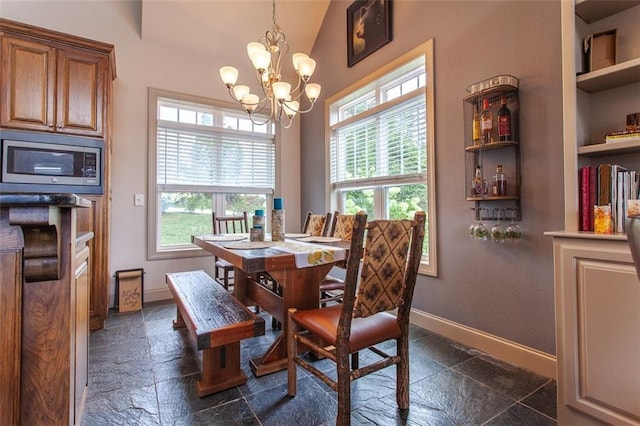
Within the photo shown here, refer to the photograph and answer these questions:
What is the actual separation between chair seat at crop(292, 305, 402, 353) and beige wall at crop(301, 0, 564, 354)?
1.00 m

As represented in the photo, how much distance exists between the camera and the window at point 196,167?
345 centimetres

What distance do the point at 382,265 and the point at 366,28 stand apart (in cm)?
290

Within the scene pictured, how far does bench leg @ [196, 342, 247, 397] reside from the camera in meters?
1.68

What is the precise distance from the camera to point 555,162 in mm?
1783

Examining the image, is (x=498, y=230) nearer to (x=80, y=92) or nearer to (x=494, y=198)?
(x=494, y=198)

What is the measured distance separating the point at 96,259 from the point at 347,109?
10.0 feet

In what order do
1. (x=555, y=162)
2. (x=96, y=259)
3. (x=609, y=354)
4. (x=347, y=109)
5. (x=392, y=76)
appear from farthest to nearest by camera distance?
(x=347, y=109)
(x=392, y=76)
(x=96, y=259)
(x=555, y=162)
(x=609, y=354)

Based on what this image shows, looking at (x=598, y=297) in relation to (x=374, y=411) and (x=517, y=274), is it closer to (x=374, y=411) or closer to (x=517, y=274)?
(x=517, y=274)

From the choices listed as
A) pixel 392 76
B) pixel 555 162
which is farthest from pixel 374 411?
pixel 392 76

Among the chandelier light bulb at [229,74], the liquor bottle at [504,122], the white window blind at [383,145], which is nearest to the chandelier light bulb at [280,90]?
the chandelier light bulb at [229,74]

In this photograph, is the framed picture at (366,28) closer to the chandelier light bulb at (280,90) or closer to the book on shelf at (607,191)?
the chandelier light bulb at (280,90)

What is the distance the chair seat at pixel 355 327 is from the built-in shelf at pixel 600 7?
182 cm

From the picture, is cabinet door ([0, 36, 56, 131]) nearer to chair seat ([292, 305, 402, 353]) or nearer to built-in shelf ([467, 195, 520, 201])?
chair seat ([292, 305, 402, 353])

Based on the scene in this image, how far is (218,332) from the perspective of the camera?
151 cm
